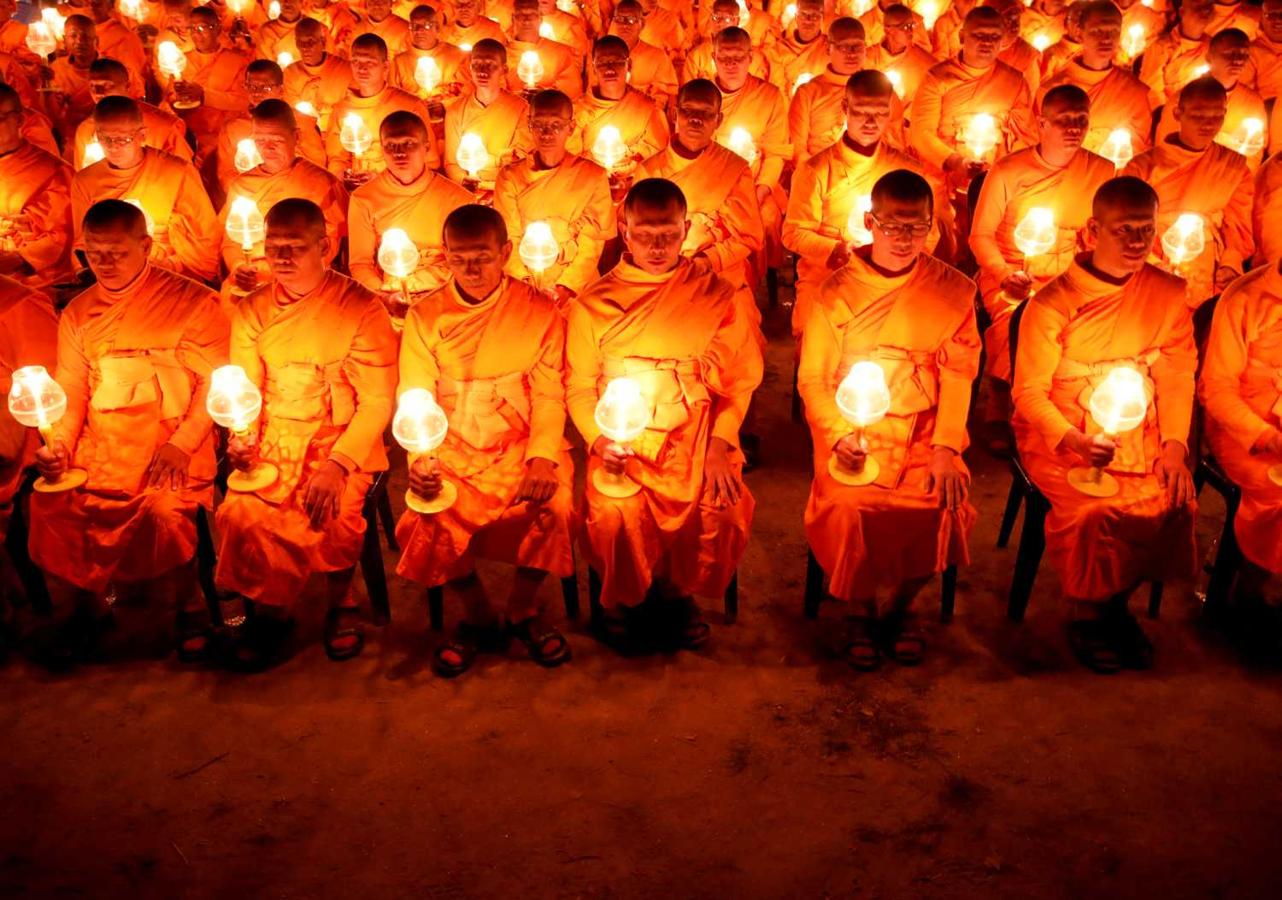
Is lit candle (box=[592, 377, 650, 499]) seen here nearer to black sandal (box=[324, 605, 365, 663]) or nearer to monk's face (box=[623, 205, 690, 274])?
monk's face (box=[623, 205, 690, 274])

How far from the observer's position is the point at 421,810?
3285 mm

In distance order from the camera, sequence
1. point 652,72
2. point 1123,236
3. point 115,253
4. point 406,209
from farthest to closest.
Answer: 1. point 652,72
2. point 406,209
3. point 115,253
4. point 1123,236

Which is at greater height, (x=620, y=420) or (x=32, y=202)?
(x=32, y=202)

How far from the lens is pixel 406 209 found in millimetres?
5207

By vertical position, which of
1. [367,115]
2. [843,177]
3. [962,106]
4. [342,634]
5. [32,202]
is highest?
[962,106]

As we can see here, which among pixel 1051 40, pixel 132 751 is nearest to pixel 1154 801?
pixel 132 751

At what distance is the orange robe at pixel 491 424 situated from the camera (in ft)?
12.3

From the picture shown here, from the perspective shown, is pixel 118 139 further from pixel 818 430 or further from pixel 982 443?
pixel 982 443

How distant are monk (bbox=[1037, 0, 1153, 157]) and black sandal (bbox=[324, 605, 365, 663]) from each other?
5.15 m

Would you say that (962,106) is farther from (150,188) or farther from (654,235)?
(150,188)

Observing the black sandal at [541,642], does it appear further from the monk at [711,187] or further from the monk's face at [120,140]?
the monk's face at [120,140]

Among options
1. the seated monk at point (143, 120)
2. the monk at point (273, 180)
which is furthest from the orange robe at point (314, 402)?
the seated monk at point (143, 120)

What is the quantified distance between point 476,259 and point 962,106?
411cm

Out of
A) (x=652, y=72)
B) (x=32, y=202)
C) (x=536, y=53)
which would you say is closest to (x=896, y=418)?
(x=32, y=202)
